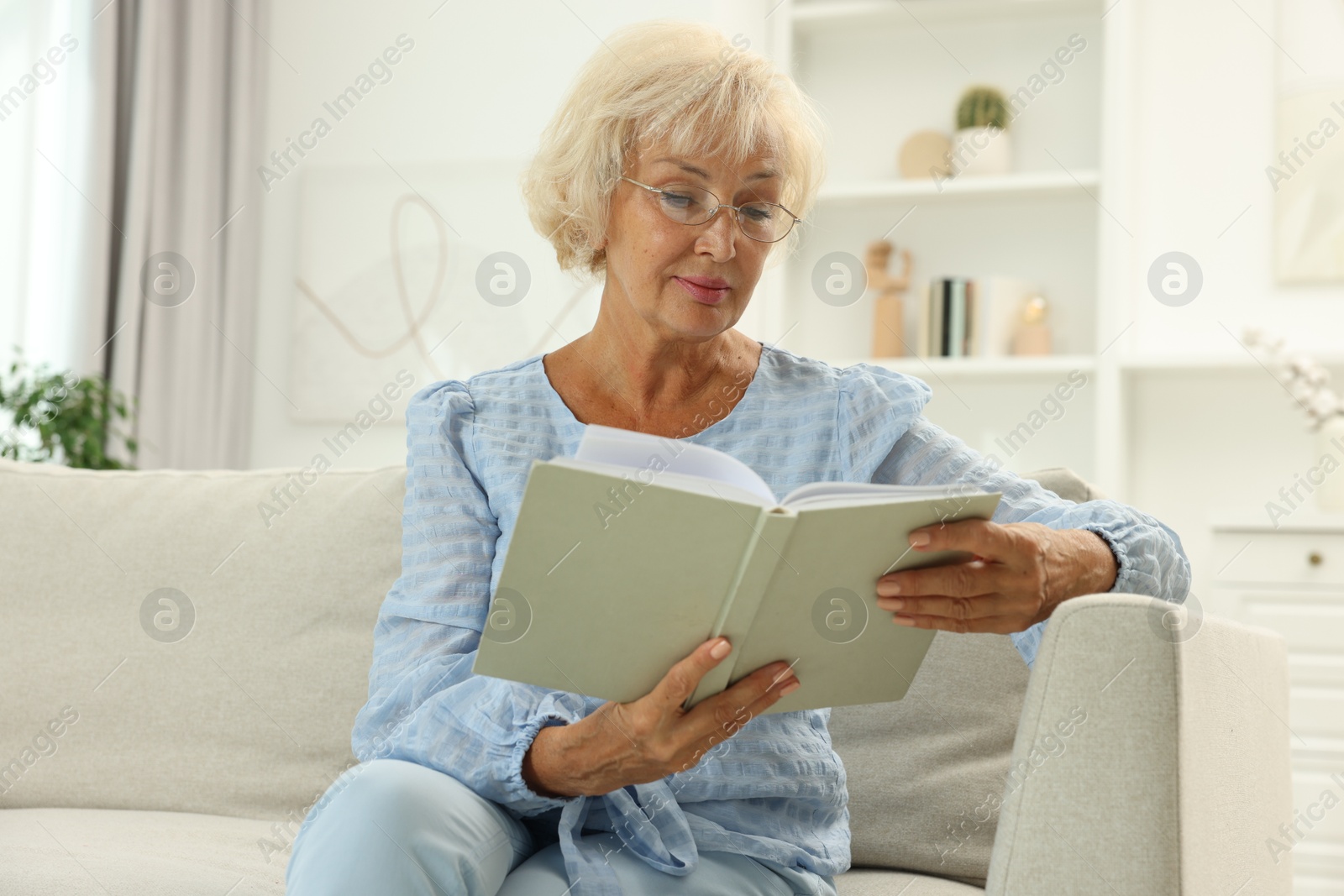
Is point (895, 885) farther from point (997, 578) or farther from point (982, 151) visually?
point (982, 151)

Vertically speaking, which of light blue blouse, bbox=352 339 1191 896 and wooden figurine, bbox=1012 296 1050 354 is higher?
wooden figurine, bbox=1012 296 1050 354

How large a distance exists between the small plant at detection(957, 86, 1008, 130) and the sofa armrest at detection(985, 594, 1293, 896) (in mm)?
2638

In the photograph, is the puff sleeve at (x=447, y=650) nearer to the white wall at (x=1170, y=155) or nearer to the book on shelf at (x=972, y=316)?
the white wall at (x=1170, y=155)

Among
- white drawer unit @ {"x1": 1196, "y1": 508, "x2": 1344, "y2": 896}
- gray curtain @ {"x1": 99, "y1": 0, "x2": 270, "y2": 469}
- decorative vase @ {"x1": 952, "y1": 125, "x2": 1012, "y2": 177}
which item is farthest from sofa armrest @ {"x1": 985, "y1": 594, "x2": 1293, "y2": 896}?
gray curtain @ {"x1": 99, "y1": 0, "x2": 270, "y2": 469}

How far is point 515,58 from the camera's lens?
3.42 metres

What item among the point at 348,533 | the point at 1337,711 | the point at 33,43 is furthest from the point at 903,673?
the point at 33,43

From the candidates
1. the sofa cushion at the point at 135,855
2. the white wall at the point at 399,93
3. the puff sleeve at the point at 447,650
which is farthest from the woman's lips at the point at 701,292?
the white wall at the point at 399,93

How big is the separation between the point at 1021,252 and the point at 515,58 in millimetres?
1542

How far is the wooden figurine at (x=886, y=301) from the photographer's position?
135 inches

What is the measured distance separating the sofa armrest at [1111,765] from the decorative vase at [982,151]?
8.51 feet

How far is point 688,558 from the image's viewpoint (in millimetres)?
859

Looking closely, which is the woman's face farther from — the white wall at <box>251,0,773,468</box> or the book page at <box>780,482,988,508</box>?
the white wall at <box>251,0,773,468</box>

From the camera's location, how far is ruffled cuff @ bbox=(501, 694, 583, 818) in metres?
1.01

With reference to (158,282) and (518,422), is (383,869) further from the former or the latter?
(158,282)
